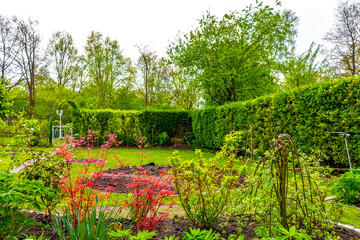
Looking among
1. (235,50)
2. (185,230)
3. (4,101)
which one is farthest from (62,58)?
(185,230)

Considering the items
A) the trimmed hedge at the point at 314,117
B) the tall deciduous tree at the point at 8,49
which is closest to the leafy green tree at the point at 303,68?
the trimmed hedge at the point at 314,117

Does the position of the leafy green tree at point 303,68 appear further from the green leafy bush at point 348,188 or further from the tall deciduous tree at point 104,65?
the tall deciduous tree at point 104,65

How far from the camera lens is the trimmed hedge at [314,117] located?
5320mm

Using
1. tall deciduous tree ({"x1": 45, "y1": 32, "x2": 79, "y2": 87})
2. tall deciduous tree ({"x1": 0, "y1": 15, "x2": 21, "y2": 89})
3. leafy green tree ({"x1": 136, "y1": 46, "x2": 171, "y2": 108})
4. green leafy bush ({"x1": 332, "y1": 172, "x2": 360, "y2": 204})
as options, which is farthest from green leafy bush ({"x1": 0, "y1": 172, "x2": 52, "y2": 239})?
tall deciduous tree ({"x1": 45, "y1": 32, "x2": 79, "y2": 87})

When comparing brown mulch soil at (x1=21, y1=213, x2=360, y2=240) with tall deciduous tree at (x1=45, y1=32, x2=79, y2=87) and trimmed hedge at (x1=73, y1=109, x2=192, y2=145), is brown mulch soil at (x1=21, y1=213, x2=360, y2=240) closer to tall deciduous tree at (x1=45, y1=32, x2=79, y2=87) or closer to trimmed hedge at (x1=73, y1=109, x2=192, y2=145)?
trimmed hedge at (x1=73, y1=109, x2=192, y2=145)

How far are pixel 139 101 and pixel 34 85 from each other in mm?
10971

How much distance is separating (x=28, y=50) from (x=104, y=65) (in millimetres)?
7140

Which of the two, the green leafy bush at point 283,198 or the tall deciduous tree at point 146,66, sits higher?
the tall deciduous tree at point 146,66

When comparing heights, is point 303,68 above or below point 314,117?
above

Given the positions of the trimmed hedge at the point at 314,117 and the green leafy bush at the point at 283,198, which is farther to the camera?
the trimmed hedge at the point at 314,117

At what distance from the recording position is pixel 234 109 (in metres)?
10.0

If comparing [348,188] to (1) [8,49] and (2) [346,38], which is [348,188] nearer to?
(2) [346,38]

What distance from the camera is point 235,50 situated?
1273 centimetres

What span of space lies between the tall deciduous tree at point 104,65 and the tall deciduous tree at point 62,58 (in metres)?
1.62
